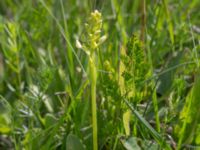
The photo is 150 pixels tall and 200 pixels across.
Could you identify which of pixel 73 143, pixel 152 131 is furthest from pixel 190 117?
pixel 73 143

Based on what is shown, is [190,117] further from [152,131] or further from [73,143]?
[73,143]

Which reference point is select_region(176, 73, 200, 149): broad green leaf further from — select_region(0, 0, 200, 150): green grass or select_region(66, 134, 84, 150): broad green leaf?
select_region(66, 134, 84, 150): broad green leaf

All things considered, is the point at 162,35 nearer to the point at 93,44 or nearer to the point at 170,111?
the point at 170,111

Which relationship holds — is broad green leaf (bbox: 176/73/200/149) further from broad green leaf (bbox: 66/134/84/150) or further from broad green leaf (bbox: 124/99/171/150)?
broad green leaf (bbox: 66/134/84/150)

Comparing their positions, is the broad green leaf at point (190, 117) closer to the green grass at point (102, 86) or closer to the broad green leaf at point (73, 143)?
the green grass at point (102, 86)

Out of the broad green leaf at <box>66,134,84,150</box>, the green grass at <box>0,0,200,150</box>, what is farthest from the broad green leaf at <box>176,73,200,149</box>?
the broad green leaf at <box>66,134,84,150</box>

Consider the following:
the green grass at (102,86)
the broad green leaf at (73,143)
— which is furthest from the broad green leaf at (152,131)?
the broad green leaf at (73,143)

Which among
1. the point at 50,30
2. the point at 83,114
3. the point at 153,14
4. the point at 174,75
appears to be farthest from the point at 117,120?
the point at 50,30

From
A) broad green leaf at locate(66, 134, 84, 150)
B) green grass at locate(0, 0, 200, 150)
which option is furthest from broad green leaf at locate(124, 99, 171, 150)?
broad green leaf at locate(66, 134, 84, 150)
